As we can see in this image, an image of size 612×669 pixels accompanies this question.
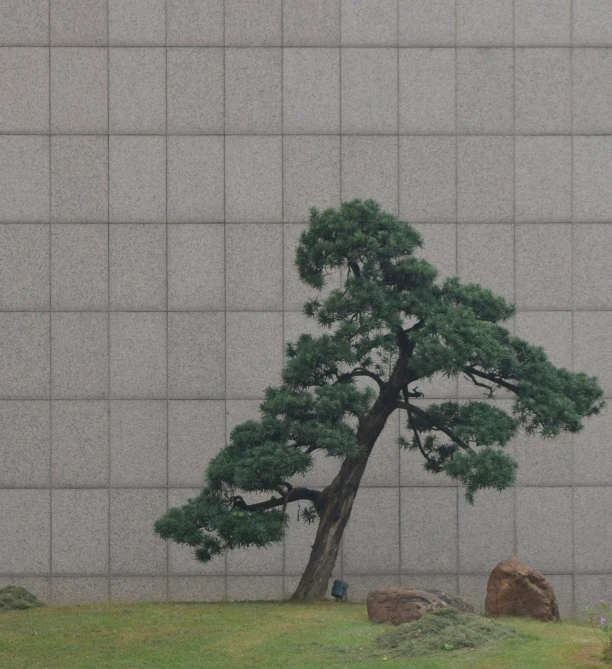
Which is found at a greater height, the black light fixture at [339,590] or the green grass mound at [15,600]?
the black light fixture at [339,590]

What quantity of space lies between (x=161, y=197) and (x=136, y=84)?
1.93 m

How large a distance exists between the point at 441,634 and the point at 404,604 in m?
1.09

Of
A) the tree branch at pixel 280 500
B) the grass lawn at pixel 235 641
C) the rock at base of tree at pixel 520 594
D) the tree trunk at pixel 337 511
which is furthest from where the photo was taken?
the tree trunk at pixel 337 511

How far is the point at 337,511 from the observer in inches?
589

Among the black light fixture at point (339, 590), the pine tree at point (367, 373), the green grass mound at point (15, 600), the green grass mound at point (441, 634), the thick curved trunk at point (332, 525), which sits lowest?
the green grass mound at point (15, 600)

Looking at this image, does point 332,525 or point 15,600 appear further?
point 15,600

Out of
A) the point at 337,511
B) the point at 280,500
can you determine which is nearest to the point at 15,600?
the point at 280,500

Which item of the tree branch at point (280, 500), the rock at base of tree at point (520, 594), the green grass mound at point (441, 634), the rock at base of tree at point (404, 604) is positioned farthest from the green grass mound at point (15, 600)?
the rock at base of tree at point (520, 594)

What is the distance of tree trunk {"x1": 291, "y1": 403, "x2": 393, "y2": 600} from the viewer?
14.9 metres

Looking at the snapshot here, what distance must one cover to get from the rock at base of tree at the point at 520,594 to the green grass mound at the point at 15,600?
6488 millimetres

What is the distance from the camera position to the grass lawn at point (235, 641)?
36.2 feet

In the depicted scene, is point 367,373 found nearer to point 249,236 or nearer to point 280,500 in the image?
point 280,500

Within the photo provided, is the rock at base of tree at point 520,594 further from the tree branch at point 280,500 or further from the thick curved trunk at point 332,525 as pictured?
the tree branch at point 280,500

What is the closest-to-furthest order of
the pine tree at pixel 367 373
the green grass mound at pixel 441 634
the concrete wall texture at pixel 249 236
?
the green grass mound at pixel 441 634
the pine tree at pixel 367 373
the concrete wall texture at pixel 249 236
